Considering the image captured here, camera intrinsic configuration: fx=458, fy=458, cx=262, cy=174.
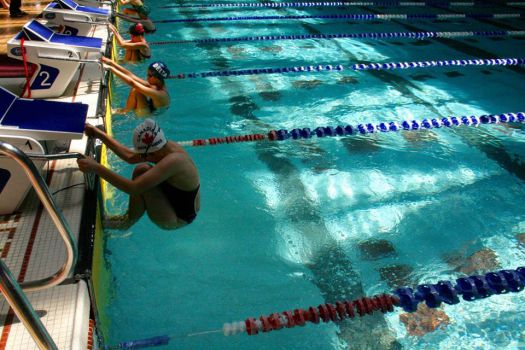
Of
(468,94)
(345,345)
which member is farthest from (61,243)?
(468,94)

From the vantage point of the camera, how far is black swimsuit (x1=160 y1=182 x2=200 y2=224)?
268 centimetres

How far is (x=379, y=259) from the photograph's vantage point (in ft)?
10.9

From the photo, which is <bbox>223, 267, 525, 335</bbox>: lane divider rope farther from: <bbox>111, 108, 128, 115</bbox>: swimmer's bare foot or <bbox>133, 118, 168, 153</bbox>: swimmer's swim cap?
<bbox>111, 108, 128, 115</bbox>: swimmer's bare foot

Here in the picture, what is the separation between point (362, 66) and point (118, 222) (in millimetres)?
5192

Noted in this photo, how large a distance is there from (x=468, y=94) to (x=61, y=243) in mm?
5677

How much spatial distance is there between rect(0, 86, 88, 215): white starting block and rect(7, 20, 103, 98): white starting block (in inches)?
46.2

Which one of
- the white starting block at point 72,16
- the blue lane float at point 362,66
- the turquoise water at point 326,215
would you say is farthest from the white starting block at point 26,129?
the blue lane float at point 362,66

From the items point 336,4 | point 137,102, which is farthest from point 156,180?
point 336,4

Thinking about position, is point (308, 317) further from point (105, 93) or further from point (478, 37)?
point (478, 37)

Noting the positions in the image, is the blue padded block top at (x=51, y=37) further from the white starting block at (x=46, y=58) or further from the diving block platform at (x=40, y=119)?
the diving block platform at (x=40, y=119)

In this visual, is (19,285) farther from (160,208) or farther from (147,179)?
(160,208)

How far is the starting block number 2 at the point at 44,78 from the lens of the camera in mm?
4141

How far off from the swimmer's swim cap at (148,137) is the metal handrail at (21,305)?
1226 mm

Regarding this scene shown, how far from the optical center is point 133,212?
279 centimetres
